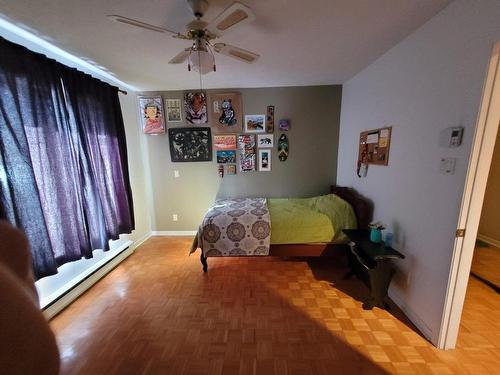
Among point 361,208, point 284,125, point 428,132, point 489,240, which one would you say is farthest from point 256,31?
point 489,240

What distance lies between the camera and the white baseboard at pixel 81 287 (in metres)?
1.86

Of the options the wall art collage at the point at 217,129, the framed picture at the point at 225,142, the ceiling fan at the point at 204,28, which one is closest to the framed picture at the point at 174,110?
the wall art collage at the point at 217,129

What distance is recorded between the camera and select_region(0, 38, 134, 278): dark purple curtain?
4.92 ft

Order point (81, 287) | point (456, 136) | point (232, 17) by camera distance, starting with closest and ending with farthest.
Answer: point (232, 17)
point (456, 136)
point (81, 287)

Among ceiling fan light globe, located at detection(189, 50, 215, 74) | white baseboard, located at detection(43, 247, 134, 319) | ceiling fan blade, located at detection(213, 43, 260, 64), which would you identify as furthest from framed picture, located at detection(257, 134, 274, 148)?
white baseboard, located at detection(43, 247, 134, 319)

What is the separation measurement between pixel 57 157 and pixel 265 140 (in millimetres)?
2505

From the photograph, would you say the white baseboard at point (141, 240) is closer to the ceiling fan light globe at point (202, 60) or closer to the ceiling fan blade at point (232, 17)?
the ceiling fan light globe at point (202, 60)

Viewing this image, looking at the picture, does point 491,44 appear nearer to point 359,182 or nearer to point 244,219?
point 359,182

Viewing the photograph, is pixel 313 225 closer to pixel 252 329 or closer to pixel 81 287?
pixel 252 329

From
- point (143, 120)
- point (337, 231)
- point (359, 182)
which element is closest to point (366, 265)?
point (337, 231)

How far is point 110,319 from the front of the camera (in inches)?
71.6

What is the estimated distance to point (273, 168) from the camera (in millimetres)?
3412

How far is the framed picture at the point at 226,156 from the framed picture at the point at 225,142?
65 mm

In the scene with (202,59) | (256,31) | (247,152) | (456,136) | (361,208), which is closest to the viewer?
(456,136)
